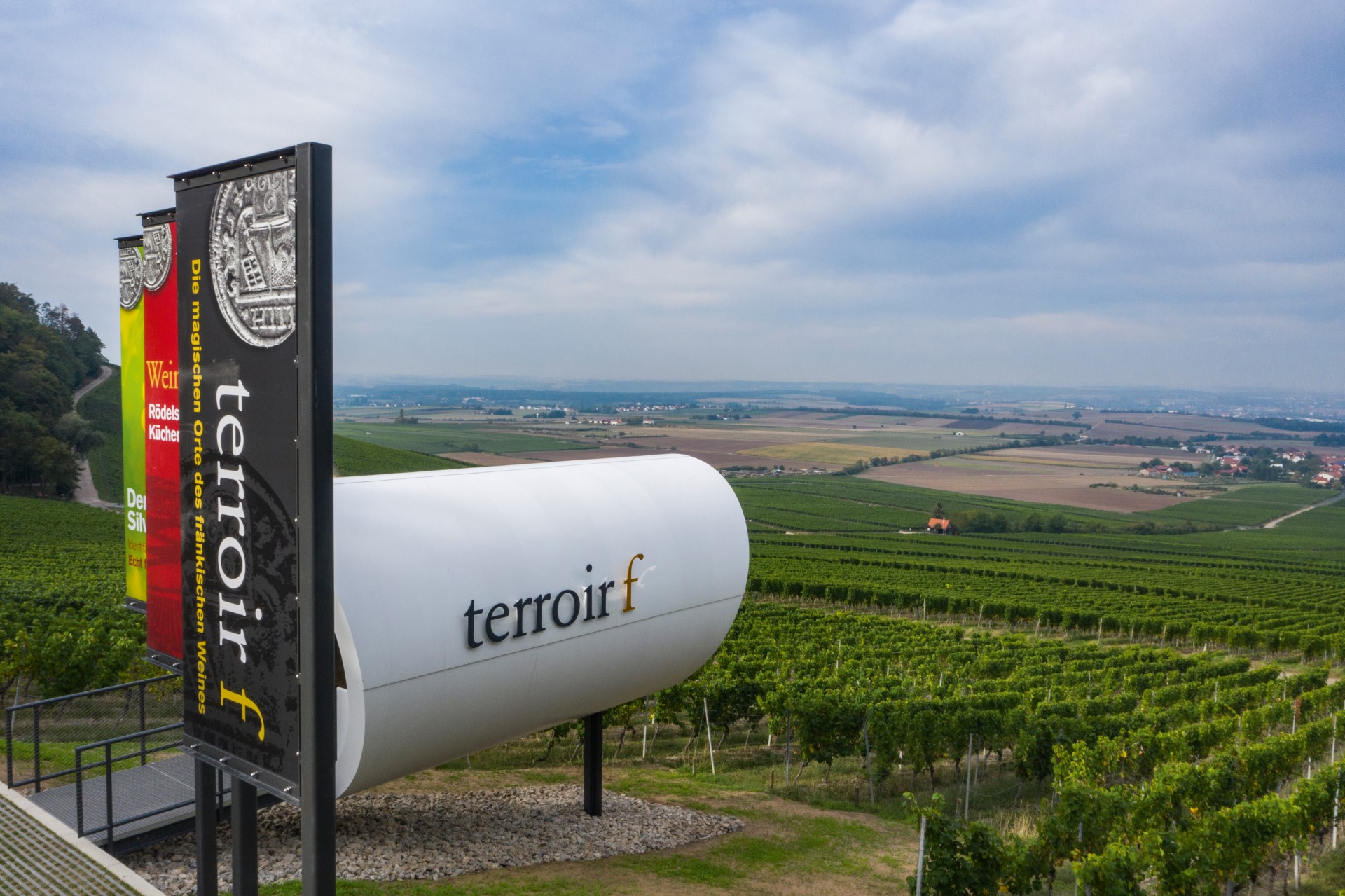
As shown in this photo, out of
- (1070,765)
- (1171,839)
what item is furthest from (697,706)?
(1171,839)

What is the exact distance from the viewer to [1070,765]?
16.2m

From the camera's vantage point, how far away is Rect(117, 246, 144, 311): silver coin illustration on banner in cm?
1036

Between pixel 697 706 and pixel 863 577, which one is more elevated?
pixel 697 706

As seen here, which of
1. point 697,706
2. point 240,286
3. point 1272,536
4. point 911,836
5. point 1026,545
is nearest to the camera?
point 240,286

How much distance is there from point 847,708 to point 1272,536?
12020 centimetres

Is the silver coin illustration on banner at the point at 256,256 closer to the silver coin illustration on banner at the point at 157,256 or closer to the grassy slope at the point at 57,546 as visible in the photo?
the silver coin illustration on banner at the point at 157,256

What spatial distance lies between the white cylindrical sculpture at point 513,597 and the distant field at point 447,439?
362 ft

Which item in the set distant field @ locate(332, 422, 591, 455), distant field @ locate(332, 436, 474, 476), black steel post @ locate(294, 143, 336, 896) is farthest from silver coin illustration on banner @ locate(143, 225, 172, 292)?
distant field @ locate(332, 422, 591, 455)

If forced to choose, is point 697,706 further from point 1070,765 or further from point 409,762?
point 409,762

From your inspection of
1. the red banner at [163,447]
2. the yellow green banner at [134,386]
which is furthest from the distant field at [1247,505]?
the red banner at [163,447]

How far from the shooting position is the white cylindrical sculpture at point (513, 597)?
824 centimetres

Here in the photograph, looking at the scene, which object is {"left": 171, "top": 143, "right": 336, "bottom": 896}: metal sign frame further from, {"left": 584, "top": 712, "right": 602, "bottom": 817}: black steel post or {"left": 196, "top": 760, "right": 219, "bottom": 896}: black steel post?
{"left": 584, "top": 712, "right": 602, "bottom": 817}: black steel post

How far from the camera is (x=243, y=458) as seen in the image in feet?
22.0

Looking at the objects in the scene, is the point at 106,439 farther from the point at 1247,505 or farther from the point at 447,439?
the point at 1247,505
